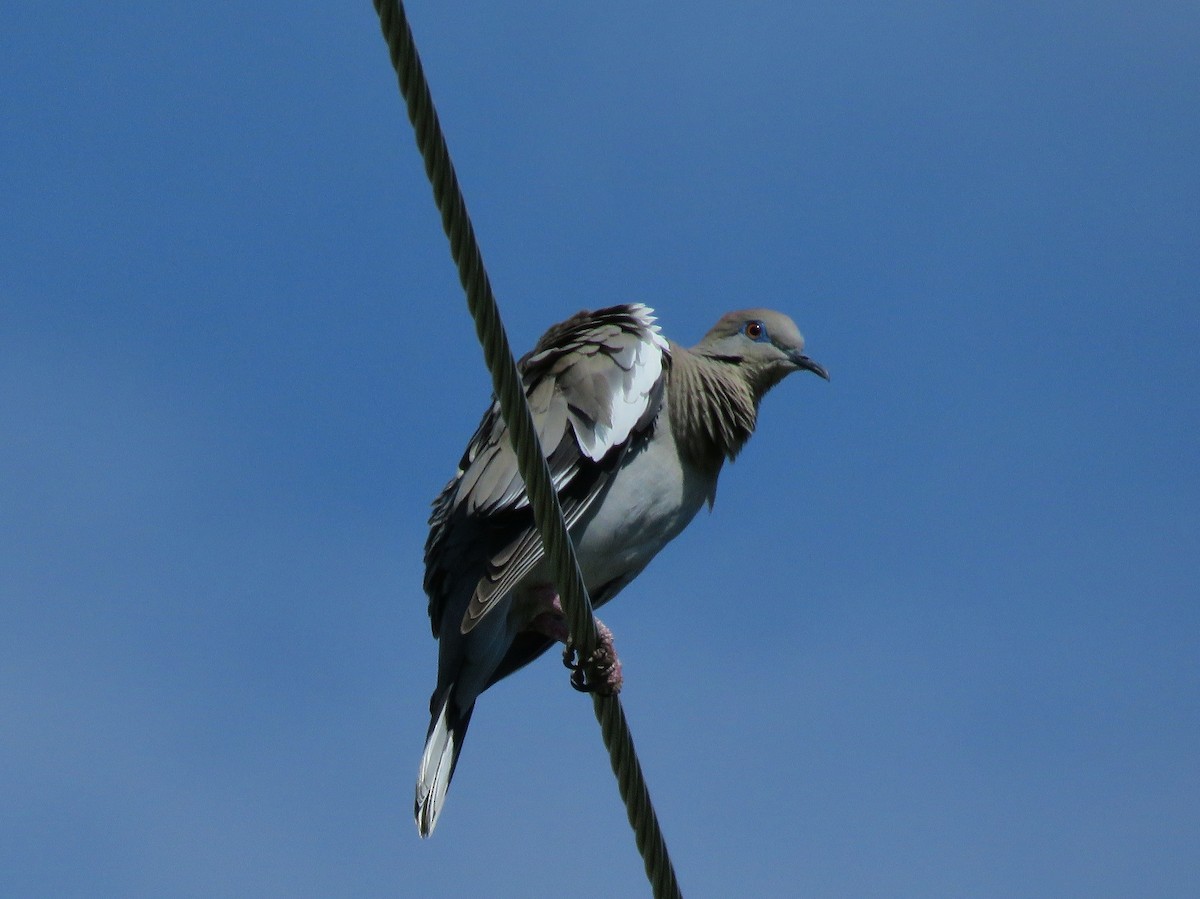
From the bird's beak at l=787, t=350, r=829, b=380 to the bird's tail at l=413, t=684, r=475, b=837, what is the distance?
2.12 m

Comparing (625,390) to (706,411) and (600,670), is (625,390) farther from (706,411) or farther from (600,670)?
(600,670)

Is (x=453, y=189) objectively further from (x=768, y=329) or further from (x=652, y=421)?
(x=768, y=329)

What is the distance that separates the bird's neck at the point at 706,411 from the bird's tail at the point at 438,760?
4.20ft

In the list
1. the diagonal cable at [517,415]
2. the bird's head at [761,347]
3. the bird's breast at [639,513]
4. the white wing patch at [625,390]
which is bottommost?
the diagonal cable at [517,415]

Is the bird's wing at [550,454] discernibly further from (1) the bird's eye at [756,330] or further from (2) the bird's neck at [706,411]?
(1) the bird's eye at [756,330]

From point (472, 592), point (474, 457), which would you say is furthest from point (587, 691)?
point (474, 457)

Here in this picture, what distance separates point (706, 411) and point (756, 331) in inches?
35.6

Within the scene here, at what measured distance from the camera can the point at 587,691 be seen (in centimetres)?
480

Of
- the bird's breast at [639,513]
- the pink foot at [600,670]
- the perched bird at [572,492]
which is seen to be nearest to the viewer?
the pink foot at [600,670]

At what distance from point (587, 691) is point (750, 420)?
1700 millimetres

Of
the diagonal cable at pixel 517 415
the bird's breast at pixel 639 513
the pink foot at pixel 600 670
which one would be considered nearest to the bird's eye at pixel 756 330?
the bird's breast at pixel 639 513

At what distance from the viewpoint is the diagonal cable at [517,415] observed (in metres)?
2.96

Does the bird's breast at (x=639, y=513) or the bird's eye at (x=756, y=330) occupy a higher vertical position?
the bird's eye at (x=756, y=330)

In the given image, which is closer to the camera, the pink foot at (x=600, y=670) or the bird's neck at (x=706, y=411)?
the pink foot at (x=600, y=670)
